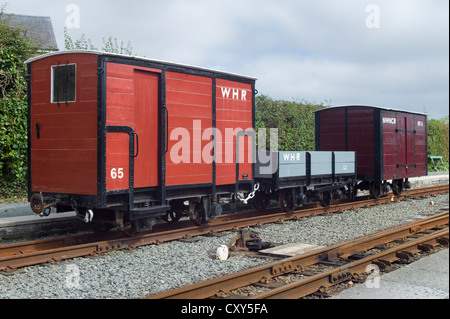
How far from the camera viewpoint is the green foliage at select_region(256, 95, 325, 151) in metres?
22.5

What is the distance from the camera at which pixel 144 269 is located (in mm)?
7055

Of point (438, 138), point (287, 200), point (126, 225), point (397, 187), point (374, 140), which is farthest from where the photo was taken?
point (438, 138)

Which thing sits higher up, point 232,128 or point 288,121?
point 288,121

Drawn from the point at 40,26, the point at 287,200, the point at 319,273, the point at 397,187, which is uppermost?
the point at 40,26

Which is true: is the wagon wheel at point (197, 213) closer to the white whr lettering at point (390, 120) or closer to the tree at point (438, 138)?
the white whr lettering at point (390, 120)

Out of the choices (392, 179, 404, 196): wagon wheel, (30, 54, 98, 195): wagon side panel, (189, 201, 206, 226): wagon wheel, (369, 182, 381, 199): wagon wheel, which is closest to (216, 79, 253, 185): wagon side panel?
(189, 201, 206, 226): wagon wheel

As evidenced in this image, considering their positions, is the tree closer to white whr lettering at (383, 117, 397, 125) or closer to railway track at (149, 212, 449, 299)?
white whr lettering at (383, 117, 397, 125)

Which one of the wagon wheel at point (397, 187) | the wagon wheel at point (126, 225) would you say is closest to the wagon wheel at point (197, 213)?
the wagon wheel at point (126, 225)

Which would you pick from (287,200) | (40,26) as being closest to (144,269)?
(287,200)

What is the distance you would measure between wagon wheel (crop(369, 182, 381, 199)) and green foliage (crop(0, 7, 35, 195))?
12.0 meters

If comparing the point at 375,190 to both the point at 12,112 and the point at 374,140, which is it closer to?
the point at 374,140

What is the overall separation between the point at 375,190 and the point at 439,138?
21070 mm
